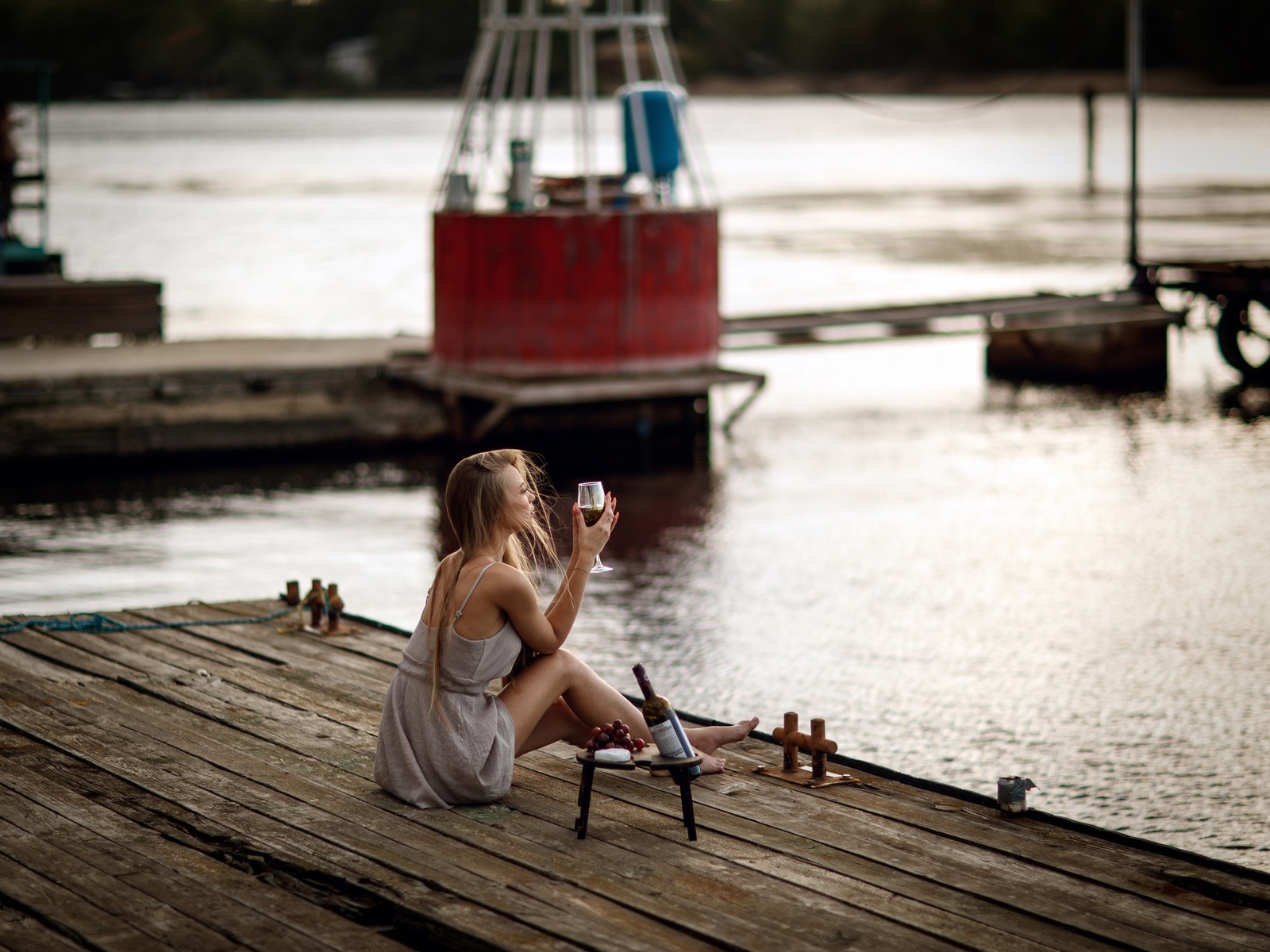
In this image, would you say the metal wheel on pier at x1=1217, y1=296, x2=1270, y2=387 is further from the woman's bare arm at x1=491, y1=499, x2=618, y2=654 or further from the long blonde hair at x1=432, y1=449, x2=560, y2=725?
the long blonde hair at x1=432, y1=449, x2=560, y2=725

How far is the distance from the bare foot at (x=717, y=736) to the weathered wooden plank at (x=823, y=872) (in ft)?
0.78

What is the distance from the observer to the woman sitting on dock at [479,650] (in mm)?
5777

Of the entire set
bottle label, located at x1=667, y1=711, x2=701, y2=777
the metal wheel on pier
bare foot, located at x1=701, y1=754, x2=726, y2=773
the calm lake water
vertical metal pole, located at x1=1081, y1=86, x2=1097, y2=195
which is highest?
vertical metal pole, located at x1=1081, y1=86, x2=1097, y2=195

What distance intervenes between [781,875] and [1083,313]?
14911mm

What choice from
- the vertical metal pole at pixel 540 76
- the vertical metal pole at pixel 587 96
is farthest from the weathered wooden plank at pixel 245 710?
the vertical metal pole at pixel 540 76

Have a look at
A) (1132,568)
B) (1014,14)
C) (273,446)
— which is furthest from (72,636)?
(1014,14)

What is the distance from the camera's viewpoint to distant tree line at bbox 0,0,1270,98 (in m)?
116

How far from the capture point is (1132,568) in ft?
38.1

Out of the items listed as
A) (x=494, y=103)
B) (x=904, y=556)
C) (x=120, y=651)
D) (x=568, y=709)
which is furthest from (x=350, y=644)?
Answer: (x=494, y=103)

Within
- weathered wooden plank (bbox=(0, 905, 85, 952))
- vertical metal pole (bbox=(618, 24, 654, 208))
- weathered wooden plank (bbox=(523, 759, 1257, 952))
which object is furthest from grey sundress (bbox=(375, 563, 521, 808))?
vertical metal pole (bbox=(618, 24, 654, 208))

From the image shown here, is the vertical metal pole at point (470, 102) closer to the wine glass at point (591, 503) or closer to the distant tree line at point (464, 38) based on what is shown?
the wine glass at point (591, 503)

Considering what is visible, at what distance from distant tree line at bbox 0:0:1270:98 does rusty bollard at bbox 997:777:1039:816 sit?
285 feet

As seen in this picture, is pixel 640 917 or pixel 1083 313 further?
pixel 1083 313

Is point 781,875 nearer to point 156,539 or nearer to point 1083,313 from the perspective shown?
point 156,539
